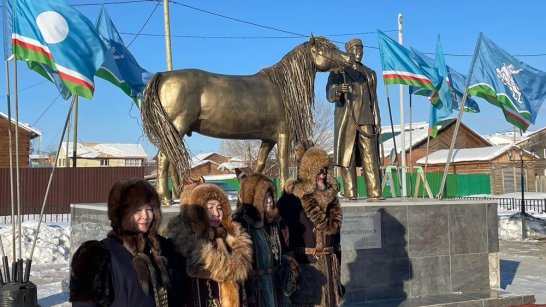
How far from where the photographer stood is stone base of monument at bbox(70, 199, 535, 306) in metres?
6.80

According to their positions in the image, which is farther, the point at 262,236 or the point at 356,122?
the point at 356,122

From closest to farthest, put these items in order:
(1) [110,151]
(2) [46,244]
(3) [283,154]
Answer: (3) [283,154]
(2) [46,244]
(1) [110,151]

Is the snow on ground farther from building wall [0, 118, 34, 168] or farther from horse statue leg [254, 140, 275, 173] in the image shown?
building wall [0, 118, 34, 168]

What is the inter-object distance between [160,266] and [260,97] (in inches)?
163

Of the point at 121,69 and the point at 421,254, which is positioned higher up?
the point at 121,69

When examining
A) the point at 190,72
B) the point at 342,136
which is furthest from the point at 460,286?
the point at 190,72

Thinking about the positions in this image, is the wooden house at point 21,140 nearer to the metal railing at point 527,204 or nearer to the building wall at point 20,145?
the building wall at point 20,145

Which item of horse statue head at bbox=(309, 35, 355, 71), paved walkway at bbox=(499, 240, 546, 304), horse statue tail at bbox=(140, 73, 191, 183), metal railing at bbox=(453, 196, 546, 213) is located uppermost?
horse statue head at bbox=(309, 35, 355, 71)

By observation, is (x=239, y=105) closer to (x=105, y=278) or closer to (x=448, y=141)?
(x=105, y=278)

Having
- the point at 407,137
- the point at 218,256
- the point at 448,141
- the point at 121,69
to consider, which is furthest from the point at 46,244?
the point at 448,141

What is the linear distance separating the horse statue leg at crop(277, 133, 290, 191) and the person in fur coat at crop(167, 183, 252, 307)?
3.18 m

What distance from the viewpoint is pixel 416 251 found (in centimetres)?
719

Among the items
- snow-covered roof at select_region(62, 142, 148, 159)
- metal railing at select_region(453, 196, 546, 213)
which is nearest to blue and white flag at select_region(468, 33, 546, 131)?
metal railing at select_region(453, 196, 546, 213)

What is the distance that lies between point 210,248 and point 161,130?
10.4 ft
